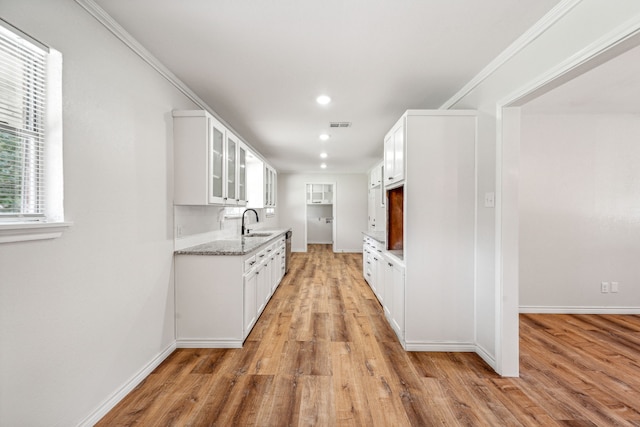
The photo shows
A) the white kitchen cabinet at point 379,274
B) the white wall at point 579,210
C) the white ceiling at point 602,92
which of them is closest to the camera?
the white ceiling at point 602,92

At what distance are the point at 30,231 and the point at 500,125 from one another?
3074 millimetres

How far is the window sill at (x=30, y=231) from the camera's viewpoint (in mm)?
1230

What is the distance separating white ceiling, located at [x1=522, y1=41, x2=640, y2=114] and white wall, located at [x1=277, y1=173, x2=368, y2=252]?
5.49 meters

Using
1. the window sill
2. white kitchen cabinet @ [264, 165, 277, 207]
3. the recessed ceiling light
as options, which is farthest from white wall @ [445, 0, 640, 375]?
white kitchen cabinet @ [264, 165, 277, 207]

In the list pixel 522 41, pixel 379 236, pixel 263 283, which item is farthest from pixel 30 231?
pixel 379 236

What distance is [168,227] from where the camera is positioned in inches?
102

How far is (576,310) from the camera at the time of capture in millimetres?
3646

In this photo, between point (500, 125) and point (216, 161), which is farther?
point (216, 161)

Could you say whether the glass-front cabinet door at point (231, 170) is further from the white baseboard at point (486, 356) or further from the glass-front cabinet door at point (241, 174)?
the white baseboard at point (486, 356)

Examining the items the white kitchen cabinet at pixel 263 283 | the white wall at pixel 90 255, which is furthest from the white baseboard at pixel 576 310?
the white wall at pixel 90 255

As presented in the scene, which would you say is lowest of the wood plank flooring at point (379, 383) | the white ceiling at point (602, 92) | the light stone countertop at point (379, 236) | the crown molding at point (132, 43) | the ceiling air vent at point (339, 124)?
the wood plank flooring at point (379, 383)

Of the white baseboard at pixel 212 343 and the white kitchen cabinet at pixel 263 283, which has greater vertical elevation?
the white kitchen cabinet at pixel 263 283

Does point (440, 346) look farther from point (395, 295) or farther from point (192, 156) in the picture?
point (192, 156)

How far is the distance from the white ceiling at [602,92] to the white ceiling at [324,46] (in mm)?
1065
